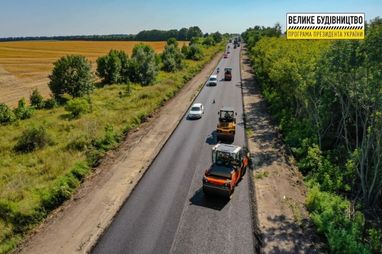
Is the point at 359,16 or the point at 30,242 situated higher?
the point at 359,16

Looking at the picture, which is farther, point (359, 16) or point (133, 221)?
point (359, 16)

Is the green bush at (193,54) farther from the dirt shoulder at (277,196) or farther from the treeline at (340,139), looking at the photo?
the dirt shoulder at (277,196)

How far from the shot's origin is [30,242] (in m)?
16.7

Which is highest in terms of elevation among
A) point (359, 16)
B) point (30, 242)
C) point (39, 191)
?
point (359, 16)

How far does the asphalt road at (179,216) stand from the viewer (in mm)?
15867

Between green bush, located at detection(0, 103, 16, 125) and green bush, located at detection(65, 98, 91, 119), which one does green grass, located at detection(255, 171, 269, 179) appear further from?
green bush, located at detection(0, 103, 16, 125)

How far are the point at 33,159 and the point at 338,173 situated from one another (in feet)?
81.4

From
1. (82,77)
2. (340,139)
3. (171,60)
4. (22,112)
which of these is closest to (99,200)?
(340,139)

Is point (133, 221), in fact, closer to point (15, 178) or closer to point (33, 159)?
point (15, 178)

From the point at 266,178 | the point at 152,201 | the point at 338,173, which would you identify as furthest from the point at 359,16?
the point at 152,201

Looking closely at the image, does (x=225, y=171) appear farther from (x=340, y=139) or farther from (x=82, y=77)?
(x=82, y=77)

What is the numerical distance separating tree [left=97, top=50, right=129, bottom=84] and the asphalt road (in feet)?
144

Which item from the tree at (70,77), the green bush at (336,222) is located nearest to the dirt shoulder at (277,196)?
the green bush at (336,222)

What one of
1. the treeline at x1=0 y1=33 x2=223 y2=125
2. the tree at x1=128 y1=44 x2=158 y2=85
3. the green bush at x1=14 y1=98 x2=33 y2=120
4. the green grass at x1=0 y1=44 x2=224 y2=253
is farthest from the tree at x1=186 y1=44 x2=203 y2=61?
the green bush at x1=14 y1=98 x2=33 y2=120
